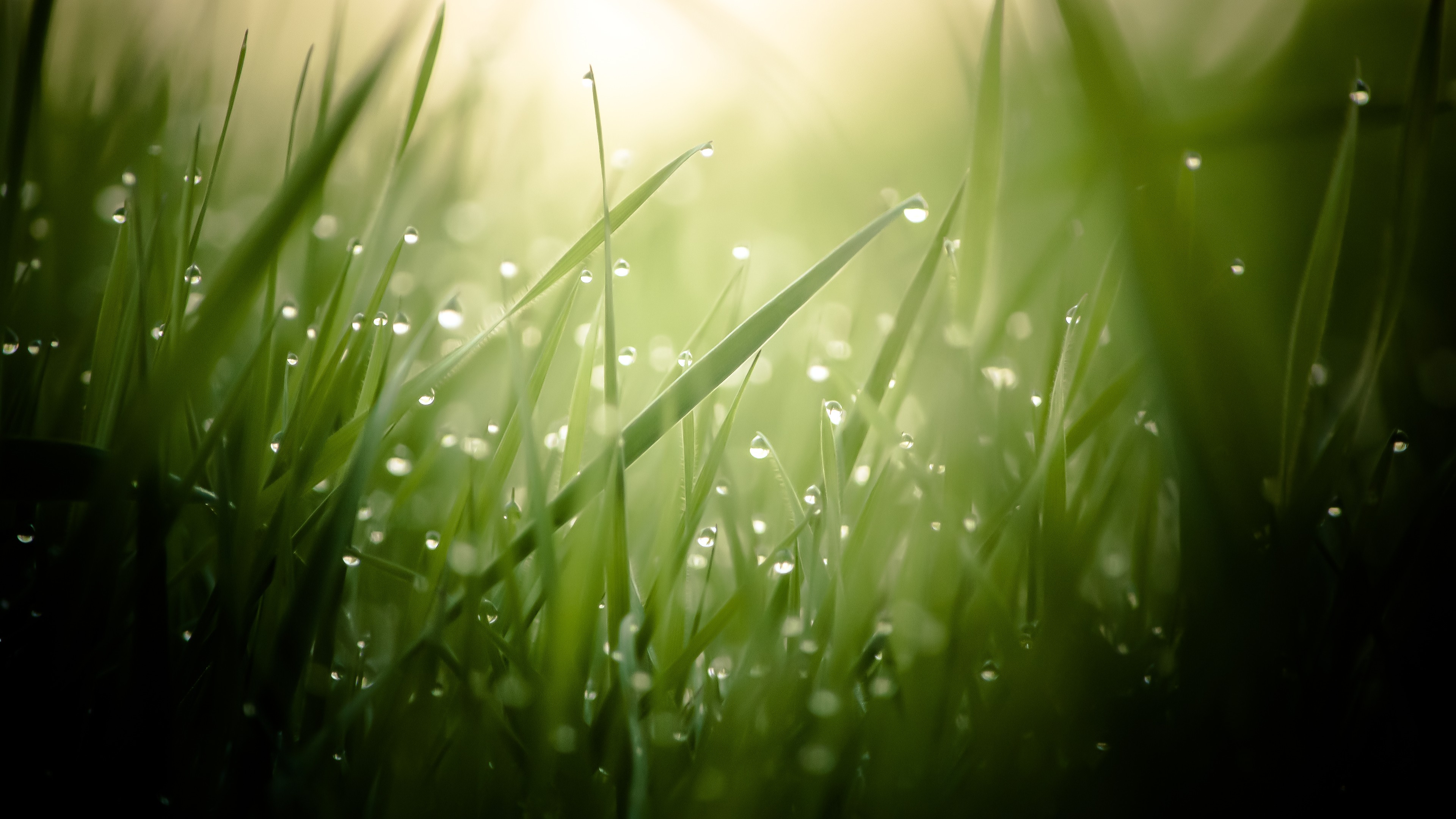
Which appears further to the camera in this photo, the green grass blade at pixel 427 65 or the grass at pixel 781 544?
the green grass blade at pixel 427 65

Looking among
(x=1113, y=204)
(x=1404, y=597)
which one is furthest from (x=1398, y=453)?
(x=1113, y=204)

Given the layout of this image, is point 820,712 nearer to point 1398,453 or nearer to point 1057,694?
point 1057,694

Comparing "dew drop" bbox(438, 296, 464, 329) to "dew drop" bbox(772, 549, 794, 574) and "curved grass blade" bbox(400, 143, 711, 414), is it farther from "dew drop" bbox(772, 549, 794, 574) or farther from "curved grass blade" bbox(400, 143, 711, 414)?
"dew drop" bbox(772, 549, 794, 574)

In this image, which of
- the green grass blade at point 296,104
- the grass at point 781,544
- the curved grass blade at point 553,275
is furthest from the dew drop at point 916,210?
the green grass blade at point 296,104

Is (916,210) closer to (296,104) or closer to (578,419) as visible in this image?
(578,419)

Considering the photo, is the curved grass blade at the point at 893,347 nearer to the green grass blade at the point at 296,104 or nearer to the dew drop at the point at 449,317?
the dew drop at the point at 449,317
